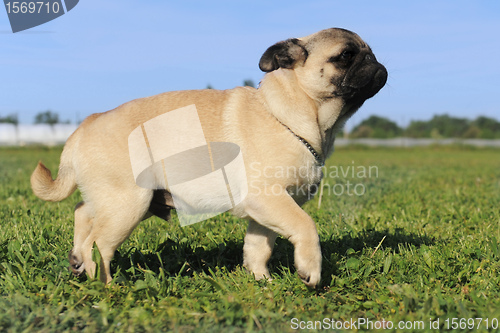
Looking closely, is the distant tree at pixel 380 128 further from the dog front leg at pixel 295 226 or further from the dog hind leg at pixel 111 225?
the dog hind leg at pixel 111 225

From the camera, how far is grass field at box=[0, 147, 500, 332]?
2.52m

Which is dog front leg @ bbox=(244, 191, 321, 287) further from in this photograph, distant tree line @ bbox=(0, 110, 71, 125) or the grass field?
distant tree line @ bbox=(0, 110, 71, 125)

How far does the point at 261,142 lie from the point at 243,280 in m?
0.94

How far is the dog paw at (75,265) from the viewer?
3127mm

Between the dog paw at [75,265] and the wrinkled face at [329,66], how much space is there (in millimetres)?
1840

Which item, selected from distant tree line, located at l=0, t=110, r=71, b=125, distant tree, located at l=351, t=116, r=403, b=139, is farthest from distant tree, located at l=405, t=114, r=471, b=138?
distant tree line, located at l=0, t=110, r=71, b=125

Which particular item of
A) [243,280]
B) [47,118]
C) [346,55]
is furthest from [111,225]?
[47,118]

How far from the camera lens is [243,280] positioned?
10.3 feet

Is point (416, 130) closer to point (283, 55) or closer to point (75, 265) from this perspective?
point (283, 55)

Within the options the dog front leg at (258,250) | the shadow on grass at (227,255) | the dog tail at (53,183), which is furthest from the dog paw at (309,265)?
the dog tail at (53,183)

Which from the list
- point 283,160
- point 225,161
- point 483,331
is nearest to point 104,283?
point 225,161

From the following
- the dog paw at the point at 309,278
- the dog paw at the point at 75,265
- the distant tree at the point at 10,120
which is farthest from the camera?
the distant tree at the point at 10,120

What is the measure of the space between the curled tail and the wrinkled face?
1655 millimetres

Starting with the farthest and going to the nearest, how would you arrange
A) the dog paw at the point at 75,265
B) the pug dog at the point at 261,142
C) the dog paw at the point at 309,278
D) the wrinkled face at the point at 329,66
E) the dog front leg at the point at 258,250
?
the dog front leg at the point at 258,250 < the wrinkled face at the point at 329,66 < the dog paw at the point at 75,265 < the pug dog at the point at 261,142 < the dog paw at the point at 309,278
